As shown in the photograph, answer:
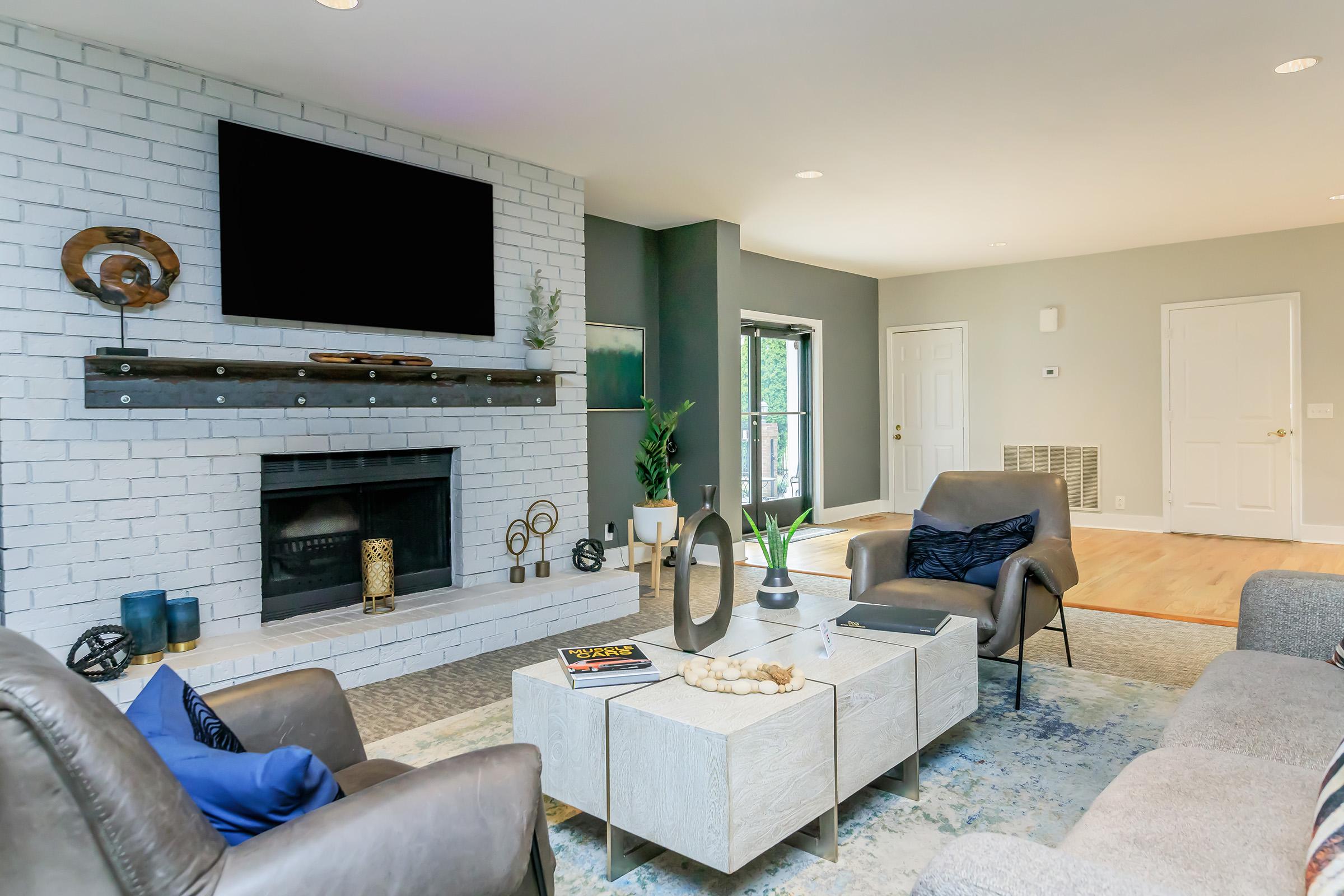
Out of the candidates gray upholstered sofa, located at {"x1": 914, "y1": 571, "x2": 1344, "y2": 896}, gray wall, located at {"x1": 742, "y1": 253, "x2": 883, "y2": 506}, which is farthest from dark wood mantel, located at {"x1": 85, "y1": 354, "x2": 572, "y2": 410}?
gray wall, located at {"x1": 742, "y1": 253, "x2": 883, "y2": 506}

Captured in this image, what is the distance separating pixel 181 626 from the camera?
10.3 ft

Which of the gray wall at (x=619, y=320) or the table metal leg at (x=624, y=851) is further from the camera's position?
the gray wall at (x=619, y=320)

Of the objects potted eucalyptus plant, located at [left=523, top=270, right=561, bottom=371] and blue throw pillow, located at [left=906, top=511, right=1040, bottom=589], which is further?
potted eucalyptus plant, located at [left=523, top=270, right=561, bottom=371]

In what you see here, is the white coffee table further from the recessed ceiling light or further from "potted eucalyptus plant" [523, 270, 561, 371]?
the recessed ceiling light

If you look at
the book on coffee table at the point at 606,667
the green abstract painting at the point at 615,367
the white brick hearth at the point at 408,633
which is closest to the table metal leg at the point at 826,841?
the book on coffee table at the point at 606,667

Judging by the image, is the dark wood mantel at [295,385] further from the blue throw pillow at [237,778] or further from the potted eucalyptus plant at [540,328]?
the blue throw pillow at [237,778]

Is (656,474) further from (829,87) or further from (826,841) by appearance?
(826,841)

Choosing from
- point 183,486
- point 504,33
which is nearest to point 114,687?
point 183,486

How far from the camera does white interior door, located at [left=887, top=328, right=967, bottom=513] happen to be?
8234 mm

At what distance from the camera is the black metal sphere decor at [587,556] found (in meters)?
4.70

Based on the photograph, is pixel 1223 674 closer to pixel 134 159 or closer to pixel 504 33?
pixel 504 33

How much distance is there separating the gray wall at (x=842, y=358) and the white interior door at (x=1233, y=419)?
268cm

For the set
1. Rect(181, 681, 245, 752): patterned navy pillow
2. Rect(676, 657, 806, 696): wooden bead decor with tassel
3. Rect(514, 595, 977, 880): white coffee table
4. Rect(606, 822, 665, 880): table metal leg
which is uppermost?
Rect(181, 681, 245, 752): patterned navy pillow

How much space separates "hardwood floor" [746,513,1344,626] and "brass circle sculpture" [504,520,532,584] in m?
2.08
